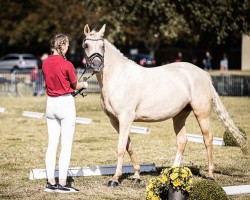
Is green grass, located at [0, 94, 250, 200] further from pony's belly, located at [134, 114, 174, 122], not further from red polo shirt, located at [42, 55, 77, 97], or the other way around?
red polo shirt, located at [42, 55, 77, 97]

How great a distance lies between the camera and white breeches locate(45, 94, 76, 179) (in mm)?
9281

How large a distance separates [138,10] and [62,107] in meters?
24.2

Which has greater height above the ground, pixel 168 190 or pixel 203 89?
pixel 203 89

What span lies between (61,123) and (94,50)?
4.52ft

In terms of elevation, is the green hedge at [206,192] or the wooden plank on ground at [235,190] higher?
the green hedge at [206,192]

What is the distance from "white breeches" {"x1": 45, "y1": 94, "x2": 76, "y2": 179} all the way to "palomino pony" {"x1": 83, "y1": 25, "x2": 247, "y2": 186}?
833 mm

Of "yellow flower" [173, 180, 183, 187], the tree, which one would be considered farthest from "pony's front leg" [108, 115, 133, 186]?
the tree

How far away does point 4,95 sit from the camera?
34.1 metres

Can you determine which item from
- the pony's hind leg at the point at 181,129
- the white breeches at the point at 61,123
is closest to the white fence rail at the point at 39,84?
the pony's hind leg at the point at 181,129

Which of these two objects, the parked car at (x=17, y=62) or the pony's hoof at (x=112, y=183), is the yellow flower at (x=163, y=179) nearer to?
the pony's hoof at (x=112, y=183)

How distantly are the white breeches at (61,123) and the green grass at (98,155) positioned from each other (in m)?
0.51

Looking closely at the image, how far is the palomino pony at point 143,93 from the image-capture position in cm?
1013

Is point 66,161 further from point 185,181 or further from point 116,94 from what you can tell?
point 185,181

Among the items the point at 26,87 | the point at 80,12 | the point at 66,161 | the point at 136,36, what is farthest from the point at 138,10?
the point at 136,36
